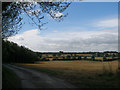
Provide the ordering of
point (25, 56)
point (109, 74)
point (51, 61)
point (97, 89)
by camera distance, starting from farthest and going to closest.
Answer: point (25, 56) < point (51, 61) < point (109, 74) < point (97, 89)

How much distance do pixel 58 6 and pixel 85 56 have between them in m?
4.60

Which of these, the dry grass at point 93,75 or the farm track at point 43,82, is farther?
the farm track at point 43,82

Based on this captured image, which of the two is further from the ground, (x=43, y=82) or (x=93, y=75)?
(x=93, y=75)

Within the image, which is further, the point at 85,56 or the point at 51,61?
the point at 51,61

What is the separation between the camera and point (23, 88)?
9938 mm

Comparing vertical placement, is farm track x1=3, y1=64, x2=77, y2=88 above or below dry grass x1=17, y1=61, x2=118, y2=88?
below

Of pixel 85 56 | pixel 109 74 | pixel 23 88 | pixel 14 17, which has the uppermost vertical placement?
pixel 14 17

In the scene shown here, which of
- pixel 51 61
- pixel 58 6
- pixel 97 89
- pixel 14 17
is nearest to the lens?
pixel 97 89

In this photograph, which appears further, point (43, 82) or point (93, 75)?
point (43, 82)

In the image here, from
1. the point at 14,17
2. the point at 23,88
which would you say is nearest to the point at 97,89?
the point at 23,88

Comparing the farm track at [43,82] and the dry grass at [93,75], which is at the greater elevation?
the dry grass at [93,75]

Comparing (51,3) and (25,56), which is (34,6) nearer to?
(51,3)

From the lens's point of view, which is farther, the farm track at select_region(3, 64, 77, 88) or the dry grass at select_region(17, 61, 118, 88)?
the farm track at select_region(3, 64, 77, 88)

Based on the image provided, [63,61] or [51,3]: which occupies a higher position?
[51,3]
